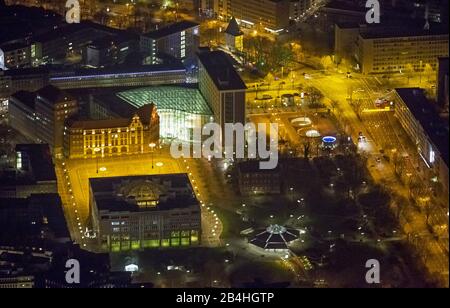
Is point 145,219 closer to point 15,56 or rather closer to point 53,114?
point 53,114

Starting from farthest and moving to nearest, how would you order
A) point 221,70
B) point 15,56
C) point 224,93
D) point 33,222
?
point 15,56
point 221,70
point 224,93
point 33,222

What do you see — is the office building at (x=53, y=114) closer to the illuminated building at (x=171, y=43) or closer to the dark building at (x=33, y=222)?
the dark building at (x=33, y=222)

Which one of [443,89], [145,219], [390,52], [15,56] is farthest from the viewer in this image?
[15,56]

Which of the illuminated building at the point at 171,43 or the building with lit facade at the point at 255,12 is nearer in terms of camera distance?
the illuminated building at the point at 171,43

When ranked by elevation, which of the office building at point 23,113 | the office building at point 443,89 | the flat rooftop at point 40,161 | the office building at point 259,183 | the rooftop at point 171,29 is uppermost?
the office building at point 443,89

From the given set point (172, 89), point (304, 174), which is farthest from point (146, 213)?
point (172, 89)

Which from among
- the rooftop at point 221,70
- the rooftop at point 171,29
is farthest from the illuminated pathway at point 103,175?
the rooftop at point 171,29

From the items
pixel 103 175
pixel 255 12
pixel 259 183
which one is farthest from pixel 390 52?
pixel 103 175

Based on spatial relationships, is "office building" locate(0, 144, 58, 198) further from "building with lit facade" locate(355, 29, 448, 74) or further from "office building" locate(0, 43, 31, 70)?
"building with lit facade" locate(355, 29, 448, 74)

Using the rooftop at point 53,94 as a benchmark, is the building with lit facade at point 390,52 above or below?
above
